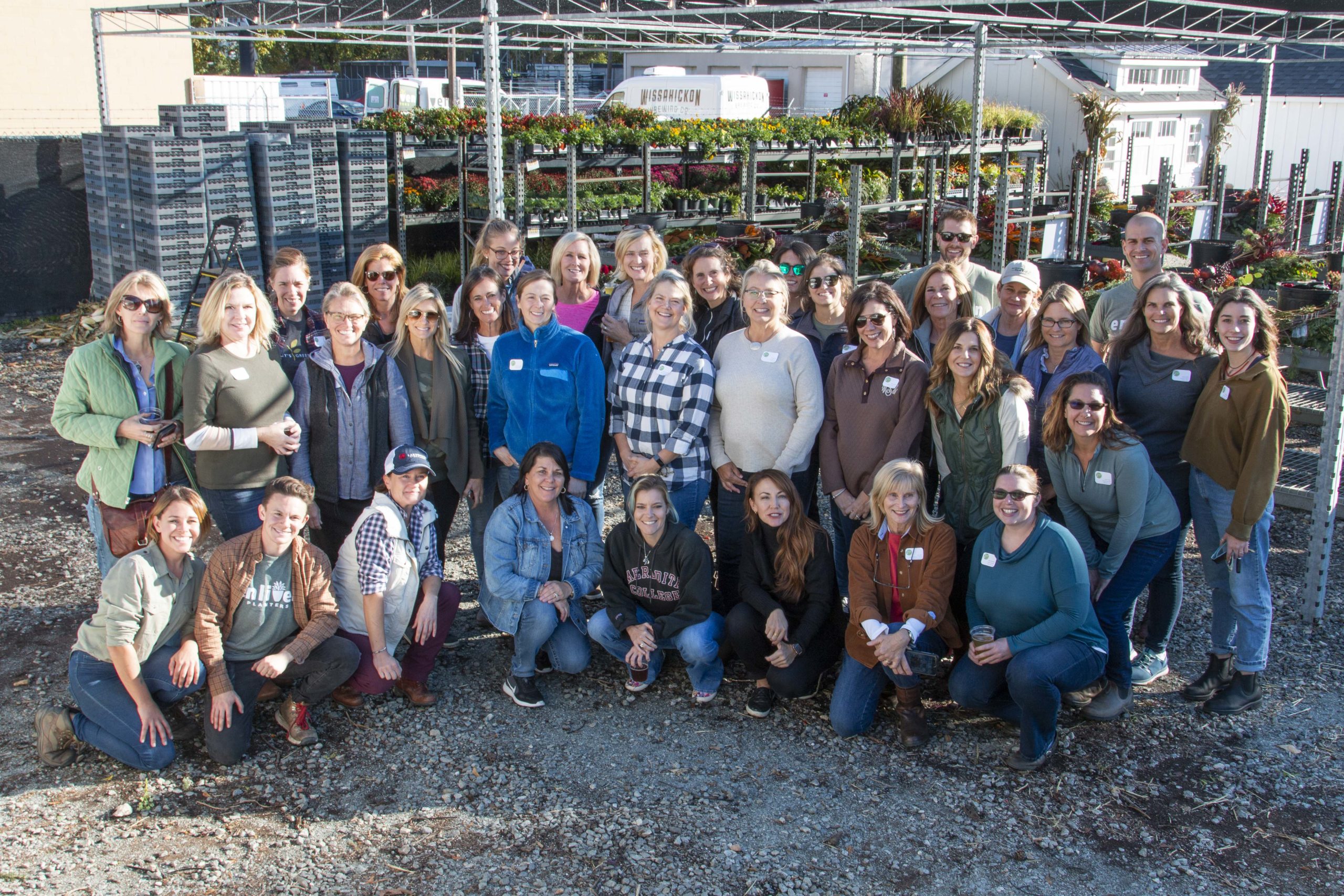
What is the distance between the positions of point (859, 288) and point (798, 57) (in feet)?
73.5

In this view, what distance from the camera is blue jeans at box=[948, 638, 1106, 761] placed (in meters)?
4.10

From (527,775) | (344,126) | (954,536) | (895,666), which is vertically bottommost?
(527,775)

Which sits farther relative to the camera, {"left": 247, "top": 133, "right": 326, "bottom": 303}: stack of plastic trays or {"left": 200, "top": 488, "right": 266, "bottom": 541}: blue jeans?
{"left": 247, "top": 133, "right": 326, "bottom": 303}: stack of plastic trays

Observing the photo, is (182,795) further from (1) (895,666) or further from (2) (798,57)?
(2) (798,57)

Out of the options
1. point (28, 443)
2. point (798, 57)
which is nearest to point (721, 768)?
point (28, 443)

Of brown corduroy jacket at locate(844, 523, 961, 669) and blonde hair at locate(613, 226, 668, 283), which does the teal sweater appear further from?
blonde hair at locate(613, 226, 668, 283)

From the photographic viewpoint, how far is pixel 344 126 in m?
13.6

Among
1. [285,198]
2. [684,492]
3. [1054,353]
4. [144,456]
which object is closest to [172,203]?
[285,198]

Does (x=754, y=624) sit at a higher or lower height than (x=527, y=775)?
higher

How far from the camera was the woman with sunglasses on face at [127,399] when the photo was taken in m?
4.61

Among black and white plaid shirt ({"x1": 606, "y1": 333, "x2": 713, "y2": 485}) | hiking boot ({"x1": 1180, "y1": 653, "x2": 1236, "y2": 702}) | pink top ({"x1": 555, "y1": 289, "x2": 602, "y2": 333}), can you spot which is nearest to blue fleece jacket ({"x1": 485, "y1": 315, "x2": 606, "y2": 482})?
black and white plaid shirt ({"x1": 606, "y1": 333, "x2": 713, "y2": 485})

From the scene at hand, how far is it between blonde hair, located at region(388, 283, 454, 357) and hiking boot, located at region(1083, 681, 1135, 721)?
10.6 ft

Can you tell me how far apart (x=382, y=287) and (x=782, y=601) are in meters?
2.46

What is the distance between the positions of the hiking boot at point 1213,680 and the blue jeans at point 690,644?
204cm
